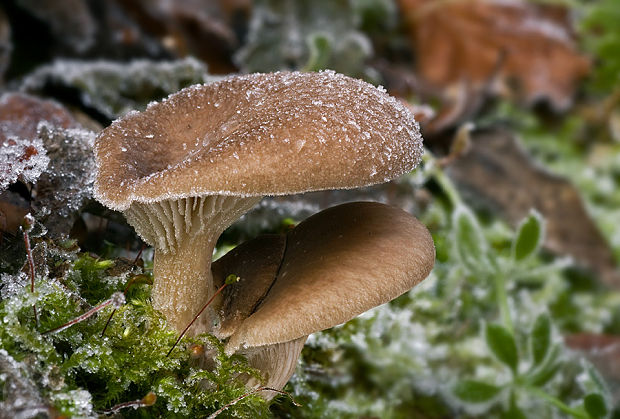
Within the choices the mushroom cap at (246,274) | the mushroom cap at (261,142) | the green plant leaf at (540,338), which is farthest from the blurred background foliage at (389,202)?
the mushroom cap at (261,142)

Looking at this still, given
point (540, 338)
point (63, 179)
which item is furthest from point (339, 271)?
point (540, 338)

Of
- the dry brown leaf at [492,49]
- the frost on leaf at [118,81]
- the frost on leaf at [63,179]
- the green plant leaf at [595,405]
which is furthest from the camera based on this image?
the dry brown leaf at [492,49]

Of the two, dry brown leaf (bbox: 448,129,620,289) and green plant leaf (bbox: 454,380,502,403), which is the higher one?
dry brown leaf (bbox: 448,129,620,289)

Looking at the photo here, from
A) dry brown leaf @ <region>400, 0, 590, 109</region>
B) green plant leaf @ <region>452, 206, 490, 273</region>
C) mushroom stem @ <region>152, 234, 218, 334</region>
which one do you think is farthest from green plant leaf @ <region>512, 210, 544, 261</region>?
dry brown leaf @ <region>400, 0, 590, 109</region>

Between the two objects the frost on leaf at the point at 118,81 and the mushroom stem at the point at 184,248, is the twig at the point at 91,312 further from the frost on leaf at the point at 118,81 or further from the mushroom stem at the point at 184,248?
the frost on leaf at the point at 118,81

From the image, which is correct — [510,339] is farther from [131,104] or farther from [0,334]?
[131,104]

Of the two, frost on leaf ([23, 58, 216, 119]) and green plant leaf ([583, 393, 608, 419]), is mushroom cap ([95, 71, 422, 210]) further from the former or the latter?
frost on leaf ([23, 58, 216, 119])

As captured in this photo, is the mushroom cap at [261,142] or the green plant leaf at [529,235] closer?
the mushroom cap at [261,142]
